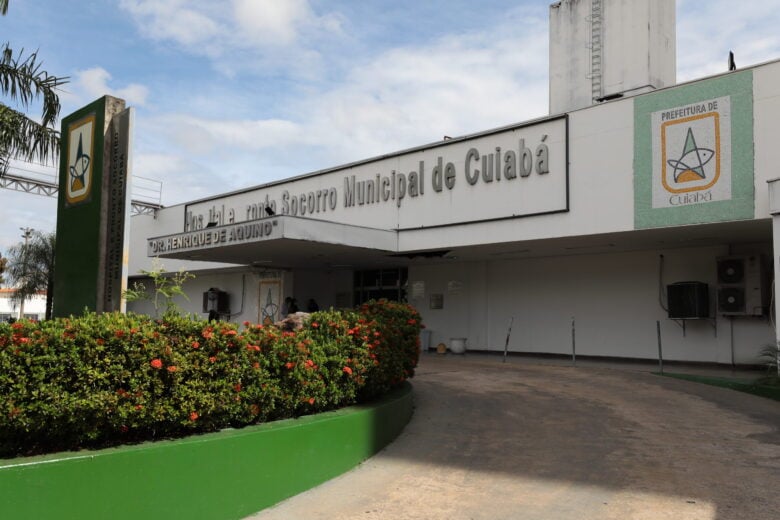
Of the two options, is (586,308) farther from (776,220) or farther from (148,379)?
(148,379)

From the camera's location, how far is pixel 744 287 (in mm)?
13727

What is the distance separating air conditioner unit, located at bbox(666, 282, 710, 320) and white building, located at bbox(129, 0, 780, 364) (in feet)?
0.10

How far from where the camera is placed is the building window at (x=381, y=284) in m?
20.8

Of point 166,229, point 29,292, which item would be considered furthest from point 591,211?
point 29,292

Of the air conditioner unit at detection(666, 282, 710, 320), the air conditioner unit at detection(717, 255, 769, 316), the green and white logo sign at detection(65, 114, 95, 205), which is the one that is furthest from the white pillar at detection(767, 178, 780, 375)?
the green and white logo sign at detection(65, 114, 95, 205)

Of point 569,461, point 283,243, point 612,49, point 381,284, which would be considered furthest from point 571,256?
point 569,461

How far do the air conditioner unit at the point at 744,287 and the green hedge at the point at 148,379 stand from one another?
33.6 ft

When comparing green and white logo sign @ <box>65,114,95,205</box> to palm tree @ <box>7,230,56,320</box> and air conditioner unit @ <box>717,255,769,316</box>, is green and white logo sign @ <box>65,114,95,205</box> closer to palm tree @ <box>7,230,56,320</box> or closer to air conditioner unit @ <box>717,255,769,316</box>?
air conditioner unit @ <box>717,255,769,316</box>

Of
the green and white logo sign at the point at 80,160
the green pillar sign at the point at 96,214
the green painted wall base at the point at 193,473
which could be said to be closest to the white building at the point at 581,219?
the green and white logo sign at the point at 80,160

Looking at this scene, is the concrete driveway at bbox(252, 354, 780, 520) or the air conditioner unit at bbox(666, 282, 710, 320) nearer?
the concrete driveway at bbox(252, 354, 780, 520)

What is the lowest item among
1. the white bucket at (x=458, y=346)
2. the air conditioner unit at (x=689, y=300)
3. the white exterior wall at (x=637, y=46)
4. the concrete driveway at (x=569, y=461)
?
the concrete driveway at (x=569, y=461)

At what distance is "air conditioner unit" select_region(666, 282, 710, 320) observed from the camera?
46.2 feet

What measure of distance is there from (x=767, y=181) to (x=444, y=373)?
21.7 ft

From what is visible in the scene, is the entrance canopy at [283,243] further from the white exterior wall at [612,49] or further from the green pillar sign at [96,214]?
the white exterior wall at [612,49]
